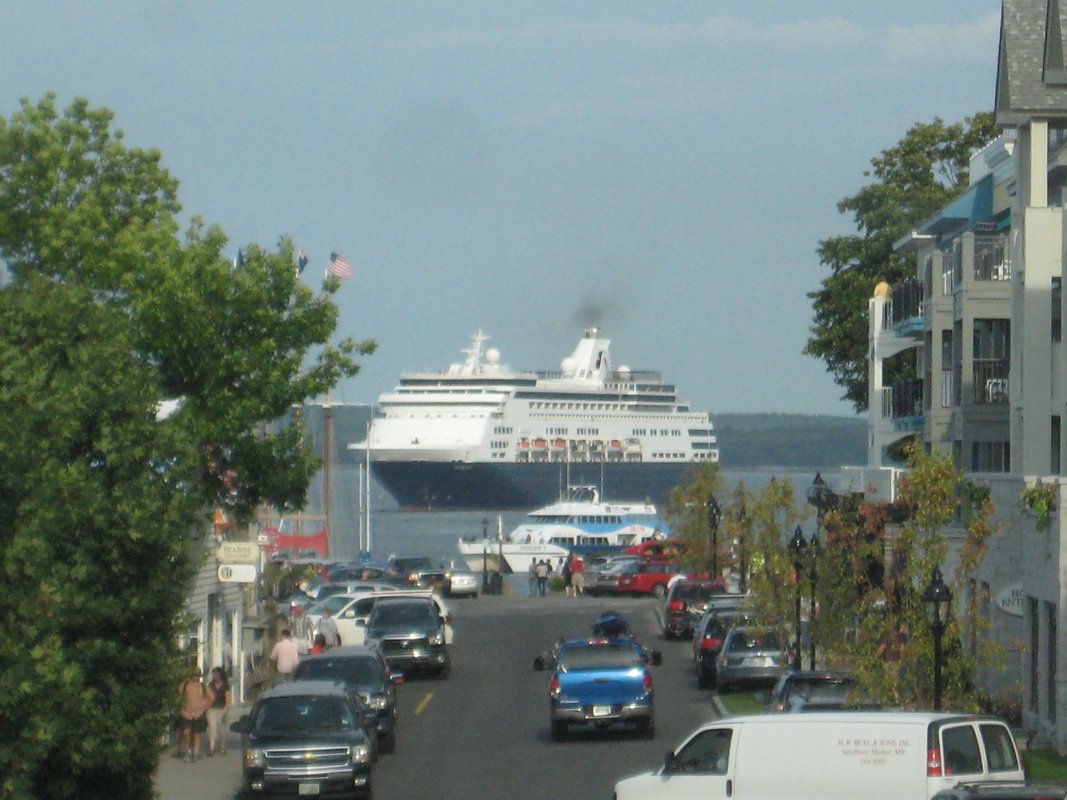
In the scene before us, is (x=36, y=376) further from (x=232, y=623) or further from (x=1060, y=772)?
(x=232, y=623)

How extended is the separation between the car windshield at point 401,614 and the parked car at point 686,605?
31.5ft

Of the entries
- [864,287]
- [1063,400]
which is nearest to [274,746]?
[1063,400]

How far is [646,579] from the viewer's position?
65.4 meters

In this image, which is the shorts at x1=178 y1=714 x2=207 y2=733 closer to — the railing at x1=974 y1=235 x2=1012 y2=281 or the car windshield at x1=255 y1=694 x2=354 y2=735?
the car windshield at x1=255 y1=694 x2=354 y2=735

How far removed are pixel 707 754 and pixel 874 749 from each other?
187 cm

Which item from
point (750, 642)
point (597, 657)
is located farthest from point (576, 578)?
point (597, 657)

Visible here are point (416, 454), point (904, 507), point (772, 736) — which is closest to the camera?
point (772, 736)

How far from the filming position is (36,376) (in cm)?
1465

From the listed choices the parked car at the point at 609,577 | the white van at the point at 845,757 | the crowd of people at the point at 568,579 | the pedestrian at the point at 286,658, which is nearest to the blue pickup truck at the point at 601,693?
the pedestrian at the point at 286,658

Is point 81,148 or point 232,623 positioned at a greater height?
point 81,148

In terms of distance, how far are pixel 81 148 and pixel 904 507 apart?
1822 centimetres

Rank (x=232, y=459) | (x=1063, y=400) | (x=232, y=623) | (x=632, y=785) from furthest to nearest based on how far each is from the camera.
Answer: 1. (x=232, y=623)
2. (x=1063, y=400)
3. (x=232, y=459)
4. (x=632, y=785)

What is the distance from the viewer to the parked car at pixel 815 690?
23.6 metres

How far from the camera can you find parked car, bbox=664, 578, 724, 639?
48.2 metres
